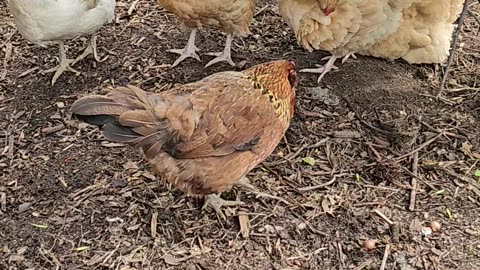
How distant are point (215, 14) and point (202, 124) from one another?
1.26 meters

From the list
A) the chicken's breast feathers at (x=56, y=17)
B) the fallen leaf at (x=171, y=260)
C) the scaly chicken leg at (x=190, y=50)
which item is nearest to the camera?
the fallen leaf at (x=171, y=260)

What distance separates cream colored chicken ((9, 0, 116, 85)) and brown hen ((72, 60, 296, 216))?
1.13 meters

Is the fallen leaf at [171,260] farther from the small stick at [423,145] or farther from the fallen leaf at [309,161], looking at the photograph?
the small stick at [423,145]

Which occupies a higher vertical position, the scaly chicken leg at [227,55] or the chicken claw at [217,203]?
the scaly chicken leg at [227,55]

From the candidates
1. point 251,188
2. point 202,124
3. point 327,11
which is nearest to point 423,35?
point 327,11

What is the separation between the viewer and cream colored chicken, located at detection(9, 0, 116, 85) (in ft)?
11.9

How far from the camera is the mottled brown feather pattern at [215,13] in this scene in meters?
3.80

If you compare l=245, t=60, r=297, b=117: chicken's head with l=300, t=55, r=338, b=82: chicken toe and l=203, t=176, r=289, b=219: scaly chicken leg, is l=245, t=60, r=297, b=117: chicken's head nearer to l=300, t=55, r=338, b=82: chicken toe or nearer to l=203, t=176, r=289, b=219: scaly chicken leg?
l=203, t=176, r=289, b=219: scaly chicken leg

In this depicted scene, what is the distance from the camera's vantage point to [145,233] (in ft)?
9.96

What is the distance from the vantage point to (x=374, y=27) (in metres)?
3.91

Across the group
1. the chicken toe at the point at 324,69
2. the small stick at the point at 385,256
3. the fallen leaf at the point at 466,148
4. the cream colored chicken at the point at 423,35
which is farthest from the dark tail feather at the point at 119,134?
the cream colored chicken at the point at 423,35

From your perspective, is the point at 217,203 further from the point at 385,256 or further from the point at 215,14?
the point at 215,14

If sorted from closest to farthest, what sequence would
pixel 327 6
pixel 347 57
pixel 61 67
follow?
pixel 327 6 → pixel 61 67 → pixel 347 57

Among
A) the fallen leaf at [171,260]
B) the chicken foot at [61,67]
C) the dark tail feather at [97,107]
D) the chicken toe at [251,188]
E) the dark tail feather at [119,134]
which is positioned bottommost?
the fallen leaf at [171,260]
